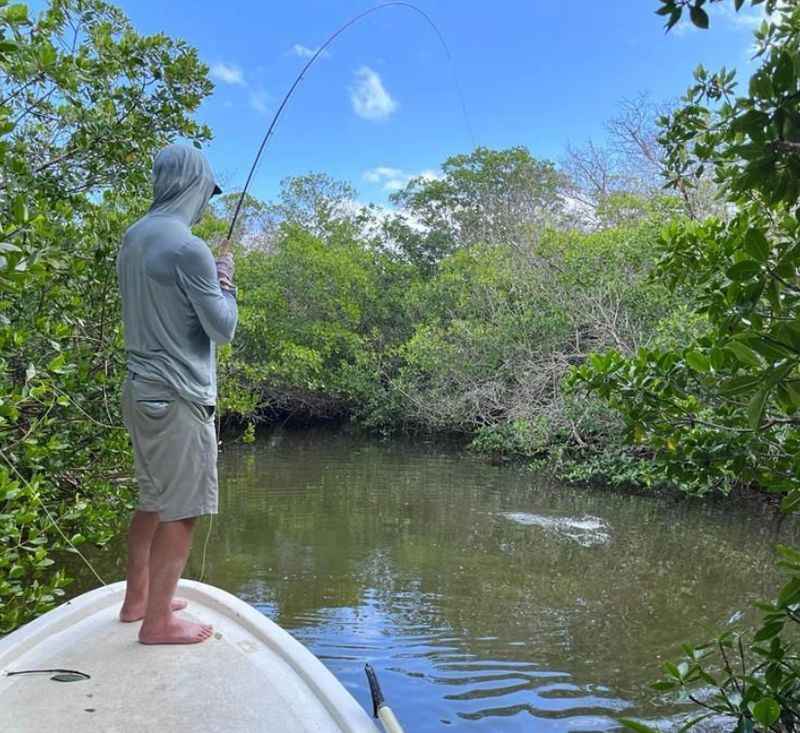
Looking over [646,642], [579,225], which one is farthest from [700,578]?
[579,225]

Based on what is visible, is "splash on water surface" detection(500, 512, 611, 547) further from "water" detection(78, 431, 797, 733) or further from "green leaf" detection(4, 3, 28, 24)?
"green leaf" detection(4, 3, 28, 24)

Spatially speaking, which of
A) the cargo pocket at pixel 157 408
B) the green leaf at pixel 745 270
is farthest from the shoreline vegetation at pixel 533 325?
the cargo pocket at pixel 157 408

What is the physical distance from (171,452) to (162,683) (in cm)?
75

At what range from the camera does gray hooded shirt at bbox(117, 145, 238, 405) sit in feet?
8.57

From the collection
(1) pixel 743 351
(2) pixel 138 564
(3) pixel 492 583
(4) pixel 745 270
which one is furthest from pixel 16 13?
(3) pixel 492 583

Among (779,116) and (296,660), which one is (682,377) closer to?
(779,116)

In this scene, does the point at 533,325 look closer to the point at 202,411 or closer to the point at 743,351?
the point at 202,411

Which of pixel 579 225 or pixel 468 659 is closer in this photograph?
pixel 468 659

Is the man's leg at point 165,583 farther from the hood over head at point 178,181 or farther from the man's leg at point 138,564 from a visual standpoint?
the hood over head at point 178,181

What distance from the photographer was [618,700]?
13.6 ft

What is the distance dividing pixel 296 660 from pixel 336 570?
4322mm

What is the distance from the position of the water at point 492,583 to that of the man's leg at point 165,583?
1696 millimetres

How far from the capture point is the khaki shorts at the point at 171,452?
8.52 ft

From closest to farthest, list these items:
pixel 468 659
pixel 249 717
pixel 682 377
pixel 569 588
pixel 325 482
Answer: pixel 249 717
pixel 682 377
pixel 468 659
pixel 569 588
pixel 325 482
